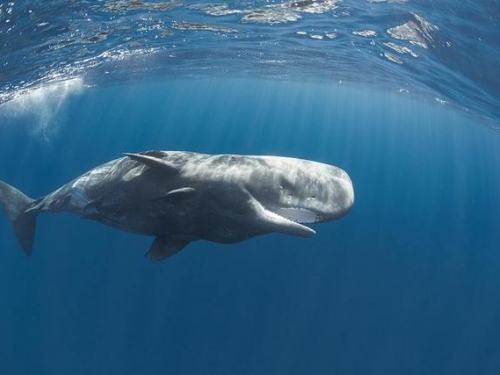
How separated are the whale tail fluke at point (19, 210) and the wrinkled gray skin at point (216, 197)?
4996mm

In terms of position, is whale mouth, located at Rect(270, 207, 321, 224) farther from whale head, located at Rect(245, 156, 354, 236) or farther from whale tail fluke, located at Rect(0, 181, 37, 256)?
whale tail fluke, located at Rect(0, 181, 37, 256)

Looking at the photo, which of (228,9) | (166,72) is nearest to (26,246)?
(228,9)

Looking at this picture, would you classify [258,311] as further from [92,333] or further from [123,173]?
[123,173]

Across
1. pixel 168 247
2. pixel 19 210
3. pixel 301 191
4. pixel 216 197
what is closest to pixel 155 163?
pixel 216 197

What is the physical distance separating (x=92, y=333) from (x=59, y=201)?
1245 inches

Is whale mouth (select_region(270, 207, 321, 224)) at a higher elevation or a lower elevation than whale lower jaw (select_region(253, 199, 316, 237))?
lower

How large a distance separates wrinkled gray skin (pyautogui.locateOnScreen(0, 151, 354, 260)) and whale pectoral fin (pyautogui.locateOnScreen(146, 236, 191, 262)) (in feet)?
0.05

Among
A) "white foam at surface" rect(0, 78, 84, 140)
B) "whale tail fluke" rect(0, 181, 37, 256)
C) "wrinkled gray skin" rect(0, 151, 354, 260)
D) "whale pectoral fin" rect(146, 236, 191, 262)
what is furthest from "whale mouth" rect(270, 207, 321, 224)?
"white foam at surface" rect(0, 78, 84, 140)

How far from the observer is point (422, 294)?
147 feet

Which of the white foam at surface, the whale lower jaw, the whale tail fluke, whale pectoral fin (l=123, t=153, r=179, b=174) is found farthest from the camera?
the white foam at surface

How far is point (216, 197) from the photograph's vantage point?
7.21 metres

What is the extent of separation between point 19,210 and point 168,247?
6.87m

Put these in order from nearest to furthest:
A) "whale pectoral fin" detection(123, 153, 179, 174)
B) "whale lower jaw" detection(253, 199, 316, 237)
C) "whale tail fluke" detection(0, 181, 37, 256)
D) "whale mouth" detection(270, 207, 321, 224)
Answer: "whale lower jaw" detection(253, 199, 316, 237) < "whale mouth" detection(270, 207, 321, 224) < "whale pectoral fin" detection(123, 153, 179, 174) < "whale tail fluke" detection(0, 181, 37, 256)

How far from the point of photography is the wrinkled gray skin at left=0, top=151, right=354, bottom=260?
6.86m
